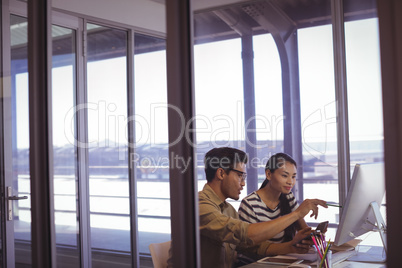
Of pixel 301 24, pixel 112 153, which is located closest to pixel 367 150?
pixel 301 24

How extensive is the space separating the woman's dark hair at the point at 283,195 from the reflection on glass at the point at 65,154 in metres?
1.65

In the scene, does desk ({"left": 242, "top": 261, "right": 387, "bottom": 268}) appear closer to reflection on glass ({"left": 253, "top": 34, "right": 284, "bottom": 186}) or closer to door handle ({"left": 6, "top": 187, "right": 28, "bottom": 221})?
reflection on glass ({"left": 253, "top": 34, "right": 284, "bottom": 186})

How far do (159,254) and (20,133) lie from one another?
1642 millimetres

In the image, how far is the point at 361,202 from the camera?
2.04 m

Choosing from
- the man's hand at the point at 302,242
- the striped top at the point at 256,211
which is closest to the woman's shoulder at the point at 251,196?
the striped top at the point at 256,211

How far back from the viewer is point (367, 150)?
3188 millimetres

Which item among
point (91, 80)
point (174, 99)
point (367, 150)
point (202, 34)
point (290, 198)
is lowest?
point (290, 198)

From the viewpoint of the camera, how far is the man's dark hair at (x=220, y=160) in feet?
9.42

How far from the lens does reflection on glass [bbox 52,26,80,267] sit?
151 inches

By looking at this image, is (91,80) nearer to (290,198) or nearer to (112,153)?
(112,153)

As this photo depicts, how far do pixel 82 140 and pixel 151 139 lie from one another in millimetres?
626

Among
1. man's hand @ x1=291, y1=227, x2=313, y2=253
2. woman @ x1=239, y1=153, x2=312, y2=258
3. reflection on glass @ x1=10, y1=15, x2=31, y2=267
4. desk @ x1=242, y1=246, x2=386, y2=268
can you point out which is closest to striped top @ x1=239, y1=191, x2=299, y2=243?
woman @ x1=239, y1=153, x2=312, y2=258

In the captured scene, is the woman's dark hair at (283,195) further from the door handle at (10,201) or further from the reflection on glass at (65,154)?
the door handle at (10,201)

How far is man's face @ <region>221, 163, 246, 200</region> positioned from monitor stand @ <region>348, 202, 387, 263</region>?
0.76 meters
